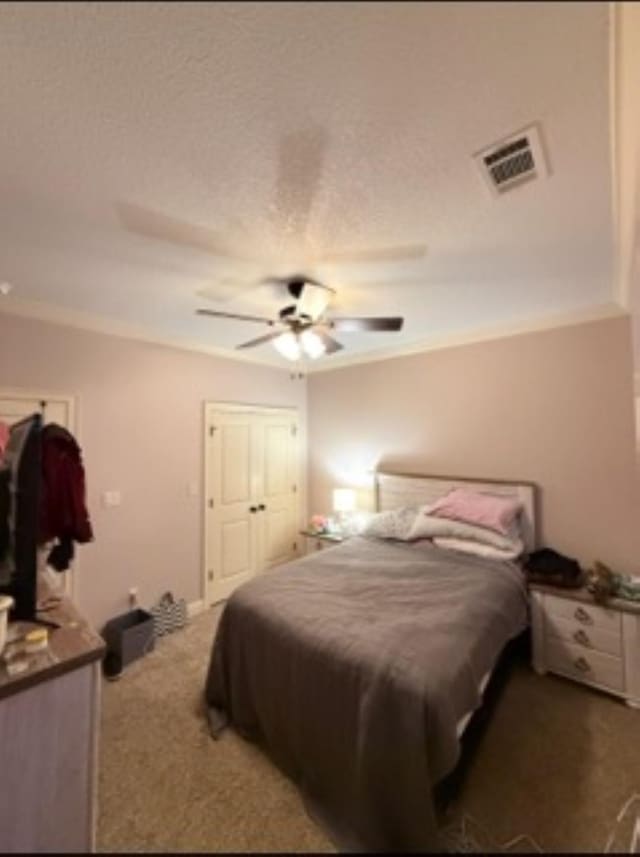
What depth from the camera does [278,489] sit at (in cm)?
436

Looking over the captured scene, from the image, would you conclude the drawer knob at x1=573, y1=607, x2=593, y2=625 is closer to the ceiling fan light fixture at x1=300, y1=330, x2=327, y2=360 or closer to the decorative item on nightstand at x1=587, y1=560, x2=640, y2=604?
the decorative item on nightstand at x1=587, y1=560, x2=640, y2=604

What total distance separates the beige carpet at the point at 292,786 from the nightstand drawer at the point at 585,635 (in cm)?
25

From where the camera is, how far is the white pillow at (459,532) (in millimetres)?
2721

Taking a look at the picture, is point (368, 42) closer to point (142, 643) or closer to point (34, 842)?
point (34, 842)

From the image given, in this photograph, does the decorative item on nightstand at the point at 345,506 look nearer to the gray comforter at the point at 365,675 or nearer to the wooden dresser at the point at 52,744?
the gray comforter at the point at 365,675

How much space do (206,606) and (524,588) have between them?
2.67 metres

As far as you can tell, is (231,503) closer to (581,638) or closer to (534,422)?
(534,422)

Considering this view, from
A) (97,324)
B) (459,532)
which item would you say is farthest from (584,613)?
(97,324)

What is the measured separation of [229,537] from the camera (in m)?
3.82

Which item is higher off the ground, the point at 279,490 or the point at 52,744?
the point at 279,490

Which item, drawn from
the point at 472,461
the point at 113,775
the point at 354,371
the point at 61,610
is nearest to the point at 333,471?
the point at 354,371

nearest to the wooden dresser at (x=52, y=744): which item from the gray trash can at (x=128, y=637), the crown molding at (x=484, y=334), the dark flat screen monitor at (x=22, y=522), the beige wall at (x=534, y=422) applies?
the dark flat screen monitor at (x=22, y=522)

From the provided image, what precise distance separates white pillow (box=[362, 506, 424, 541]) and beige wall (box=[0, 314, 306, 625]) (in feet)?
5.22

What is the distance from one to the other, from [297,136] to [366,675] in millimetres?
1891
